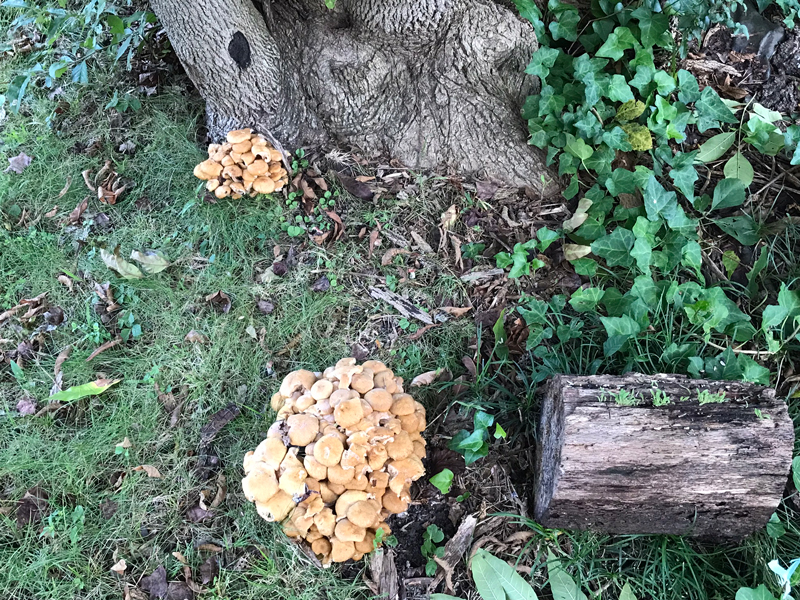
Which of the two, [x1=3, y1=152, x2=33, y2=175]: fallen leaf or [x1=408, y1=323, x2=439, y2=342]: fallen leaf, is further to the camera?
[x1=3, y1=152, x2=33, y2=175]: fallen leaf

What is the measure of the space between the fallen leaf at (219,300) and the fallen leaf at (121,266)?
0.51m

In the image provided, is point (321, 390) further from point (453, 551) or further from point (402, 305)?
point (453, 551)

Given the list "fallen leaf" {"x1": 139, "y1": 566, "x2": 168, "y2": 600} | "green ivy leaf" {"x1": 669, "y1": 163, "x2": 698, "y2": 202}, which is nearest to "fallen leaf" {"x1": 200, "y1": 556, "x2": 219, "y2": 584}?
"fallen leaf" {"x1": 139, "y1": 566, "x2": 168, "y2": 600}

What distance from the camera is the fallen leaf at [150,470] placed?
9.61 ft

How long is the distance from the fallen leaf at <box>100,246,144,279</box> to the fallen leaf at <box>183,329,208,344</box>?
564 mm

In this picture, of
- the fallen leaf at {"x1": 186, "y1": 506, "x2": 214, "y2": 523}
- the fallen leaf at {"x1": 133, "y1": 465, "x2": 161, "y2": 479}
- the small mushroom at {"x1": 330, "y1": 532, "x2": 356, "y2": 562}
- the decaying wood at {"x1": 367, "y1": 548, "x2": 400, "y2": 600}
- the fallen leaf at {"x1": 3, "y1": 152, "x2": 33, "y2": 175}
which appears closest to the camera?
the small mushroom at {"x1": 330, "y1": 532, "x2": 356, "y2": 562}

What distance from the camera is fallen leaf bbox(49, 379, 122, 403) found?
3.12 meters

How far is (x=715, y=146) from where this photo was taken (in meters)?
3.27

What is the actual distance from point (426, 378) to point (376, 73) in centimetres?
192

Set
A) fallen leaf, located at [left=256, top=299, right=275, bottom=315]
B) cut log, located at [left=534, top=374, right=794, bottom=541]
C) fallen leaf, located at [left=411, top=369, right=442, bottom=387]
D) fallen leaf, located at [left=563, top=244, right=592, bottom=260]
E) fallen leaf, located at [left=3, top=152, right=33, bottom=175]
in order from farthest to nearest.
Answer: fallen leaf, located at [left=3, top=152, right=33, bottom=175], fallen leaf, located at [left=256, top=299, right=275, bottom=315], fallen leaf, located at [left=563, top=244, right=592, bottom=260], fallen leaf, located at [left=411, top=369, right=442, bottom=387], cut log, located at [left=534, top=374, right=794, bottom=541]

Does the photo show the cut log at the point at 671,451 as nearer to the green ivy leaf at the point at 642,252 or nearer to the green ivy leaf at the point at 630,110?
the green ivy leaf at the point at 642,252

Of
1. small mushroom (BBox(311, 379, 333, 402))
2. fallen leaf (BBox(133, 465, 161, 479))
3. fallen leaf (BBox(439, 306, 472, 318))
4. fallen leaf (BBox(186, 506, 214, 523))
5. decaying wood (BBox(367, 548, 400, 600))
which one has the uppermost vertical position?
small mushroom (BBox(311, 379, 333, 402))

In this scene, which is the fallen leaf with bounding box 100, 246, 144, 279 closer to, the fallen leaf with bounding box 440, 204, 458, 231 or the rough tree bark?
the rough tree bark

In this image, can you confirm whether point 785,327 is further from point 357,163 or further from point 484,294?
point 357,163
